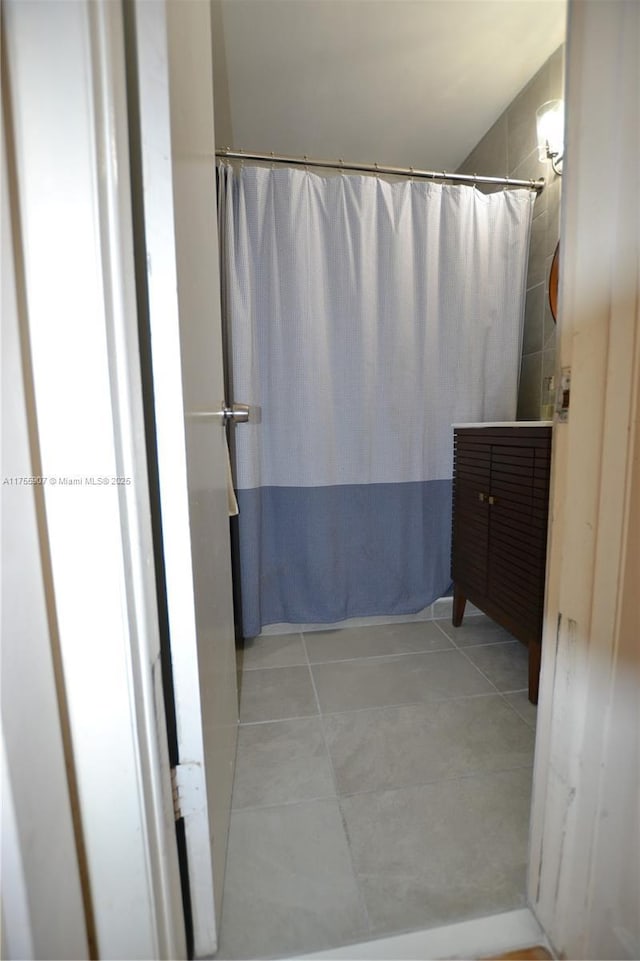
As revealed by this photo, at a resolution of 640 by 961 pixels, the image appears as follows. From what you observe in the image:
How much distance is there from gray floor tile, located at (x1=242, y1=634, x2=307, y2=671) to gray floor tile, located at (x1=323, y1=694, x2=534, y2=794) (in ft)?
1.20

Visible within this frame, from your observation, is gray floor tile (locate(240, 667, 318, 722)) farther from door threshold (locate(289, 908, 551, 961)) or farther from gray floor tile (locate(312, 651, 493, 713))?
door threshold (locate(289, 908, 551, 961))

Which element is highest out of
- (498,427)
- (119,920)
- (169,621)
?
(498,427)

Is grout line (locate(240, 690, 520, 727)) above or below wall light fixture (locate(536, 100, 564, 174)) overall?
below

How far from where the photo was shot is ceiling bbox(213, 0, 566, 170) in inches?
50.9

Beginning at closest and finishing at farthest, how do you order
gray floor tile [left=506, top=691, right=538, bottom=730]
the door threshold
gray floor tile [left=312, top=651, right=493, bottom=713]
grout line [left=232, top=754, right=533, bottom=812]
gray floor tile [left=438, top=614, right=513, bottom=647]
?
1. the door threshold
2. grout line [left=232, top=754, right=533, bottom=812]
3. gray floor tile [left=506, top=691, right=538, bottom=730]
4. gray floor tile [left=312, top=651, right=493, bottom=713]
5. gray floor tile [left=438, top=614, right=513, bottom=647]

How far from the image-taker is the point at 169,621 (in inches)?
20.5

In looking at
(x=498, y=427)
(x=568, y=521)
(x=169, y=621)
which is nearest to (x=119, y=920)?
(x=169, y=621)

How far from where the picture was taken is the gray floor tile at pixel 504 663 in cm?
138

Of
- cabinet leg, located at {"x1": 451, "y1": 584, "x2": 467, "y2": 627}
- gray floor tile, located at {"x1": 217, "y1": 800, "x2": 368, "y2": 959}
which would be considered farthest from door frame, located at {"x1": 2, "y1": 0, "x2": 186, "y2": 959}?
cabinet leg, located at {"x1": 451, "y1": 584, "x2": 467, "y2": 627}

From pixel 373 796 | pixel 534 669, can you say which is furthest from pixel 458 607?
pixel 373 796

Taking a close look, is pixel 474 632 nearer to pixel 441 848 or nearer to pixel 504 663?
pixel 504 663

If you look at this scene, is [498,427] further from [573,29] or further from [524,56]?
[524,56]

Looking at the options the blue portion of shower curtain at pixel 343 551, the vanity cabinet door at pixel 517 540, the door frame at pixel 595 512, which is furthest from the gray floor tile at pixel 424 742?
the blue portion of shower curtain at pixel 343 551

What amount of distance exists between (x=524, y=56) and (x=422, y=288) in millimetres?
857
